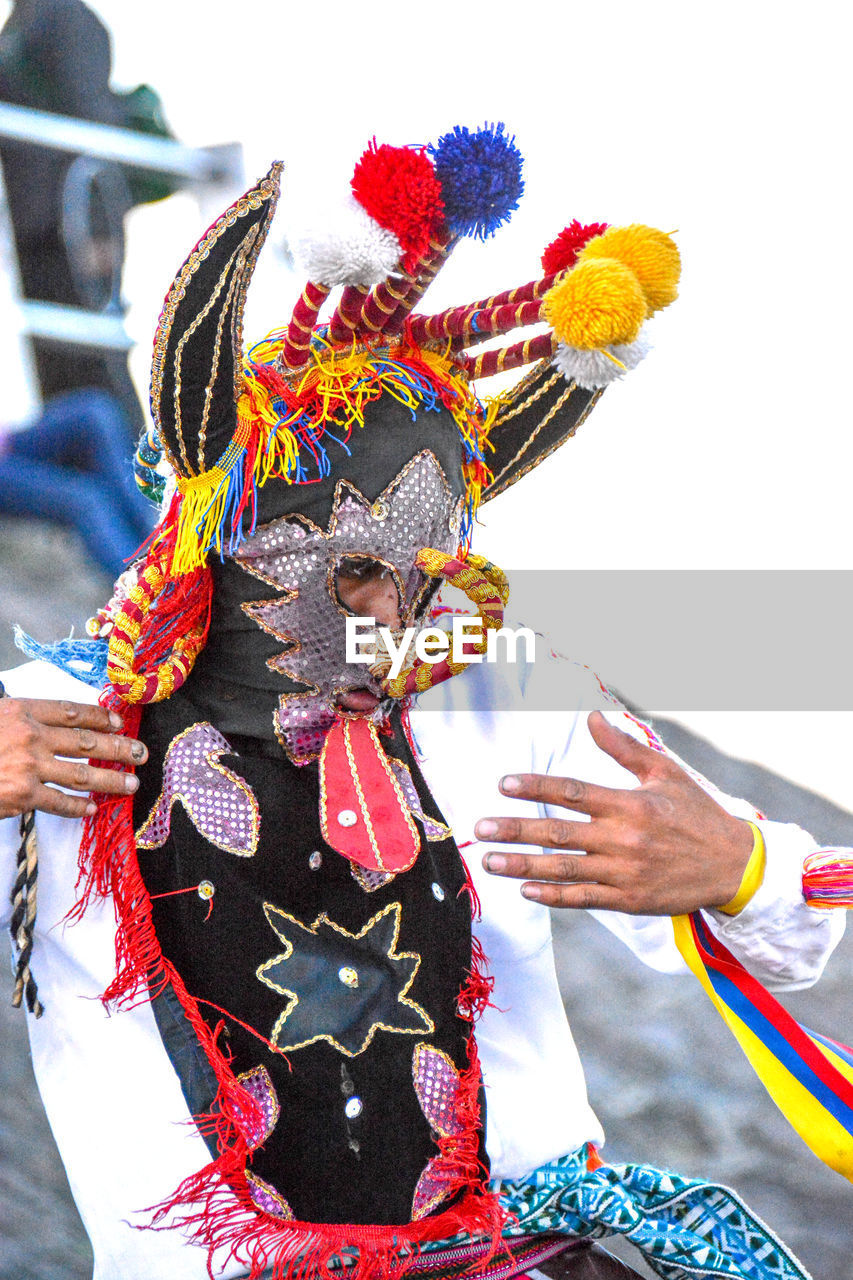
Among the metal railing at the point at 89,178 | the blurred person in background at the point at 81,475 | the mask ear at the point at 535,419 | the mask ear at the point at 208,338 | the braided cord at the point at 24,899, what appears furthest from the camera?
the blurred person in background at the point at 81,475

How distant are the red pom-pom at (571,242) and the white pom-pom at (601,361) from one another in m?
0.08

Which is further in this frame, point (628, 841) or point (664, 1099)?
point (664, 1099)

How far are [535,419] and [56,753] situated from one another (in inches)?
23.6

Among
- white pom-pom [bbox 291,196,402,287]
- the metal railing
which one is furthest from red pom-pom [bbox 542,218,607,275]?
the metal railing

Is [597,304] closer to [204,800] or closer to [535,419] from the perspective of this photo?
[535,419]

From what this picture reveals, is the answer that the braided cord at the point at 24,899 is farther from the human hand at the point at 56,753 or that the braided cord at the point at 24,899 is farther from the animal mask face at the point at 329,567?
the animal mask face at the point at 329,567

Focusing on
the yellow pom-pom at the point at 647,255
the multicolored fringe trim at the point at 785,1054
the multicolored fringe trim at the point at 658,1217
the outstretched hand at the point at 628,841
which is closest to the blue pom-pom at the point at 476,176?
the yellow pom-pom at the point at 647,255

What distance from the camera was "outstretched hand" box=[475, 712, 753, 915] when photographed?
0.90 meters

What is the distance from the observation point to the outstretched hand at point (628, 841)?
0.90 meters

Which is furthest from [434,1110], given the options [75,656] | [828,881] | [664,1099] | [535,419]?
[664,1099]

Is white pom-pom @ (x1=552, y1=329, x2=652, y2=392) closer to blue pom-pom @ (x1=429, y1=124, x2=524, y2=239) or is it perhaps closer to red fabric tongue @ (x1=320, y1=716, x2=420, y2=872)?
blue pom-pom @ (x1=429, y1=124, x2=524, y2=239)

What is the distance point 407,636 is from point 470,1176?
566mm

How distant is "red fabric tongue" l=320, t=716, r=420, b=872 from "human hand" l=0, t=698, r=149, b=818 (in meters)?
0.19

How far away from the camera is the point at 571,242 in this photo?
3.48ft
